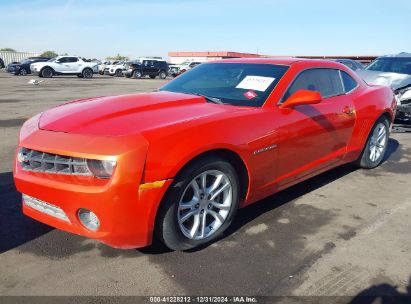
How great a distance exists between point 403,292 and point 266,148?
4.78 ft

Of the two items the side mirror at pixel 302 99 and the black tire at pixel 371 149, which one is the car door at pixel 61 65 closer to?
the black tire at pixel 371 149

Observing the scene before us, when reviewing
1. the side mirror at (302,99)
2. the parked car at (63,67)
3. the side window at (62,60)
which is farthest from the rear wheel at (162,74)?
the side mirror at (302,99)

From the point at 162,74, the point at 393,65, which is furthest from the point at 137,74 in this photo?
the point at 393,65

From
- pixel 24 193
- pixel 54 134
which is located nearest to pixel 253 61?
pixel 54 134

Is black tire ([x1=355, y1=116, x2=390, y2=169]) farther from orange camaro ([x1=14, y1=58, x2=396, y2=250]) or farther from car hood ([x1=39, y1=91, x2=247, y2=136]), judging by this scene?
car hood ([x1=39, y1=91, x2=247, y2=136])

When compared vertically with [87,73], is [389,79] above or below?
above

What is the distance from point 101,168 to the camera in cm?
257

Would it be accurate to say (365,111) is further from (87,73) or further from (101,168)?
(87,73)

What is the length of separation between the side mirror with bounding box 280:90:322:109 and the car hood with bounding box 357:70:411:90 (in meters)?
5.65

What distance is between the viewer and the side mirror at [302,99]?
3.49 meters

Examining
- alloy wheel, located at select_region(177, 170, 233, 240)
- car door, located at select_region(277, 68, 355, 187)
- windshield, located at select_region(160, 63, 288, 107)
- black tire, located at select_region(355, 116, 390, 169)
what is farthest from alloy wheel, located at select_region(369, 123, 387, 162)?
alloy wheel, located at select_region(177, 170, 233, 240)

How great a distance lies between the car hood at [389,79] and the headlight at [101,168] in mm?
7442

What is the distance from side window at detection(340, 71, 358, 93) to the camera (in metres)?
4.70

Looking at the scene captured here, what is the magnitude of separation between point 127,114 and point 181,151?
0.66 metres
